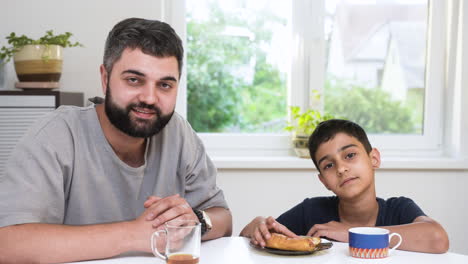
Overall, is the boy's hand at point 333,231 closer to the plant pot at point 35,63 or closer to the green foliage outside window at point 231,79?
the plant pot at point 35,63

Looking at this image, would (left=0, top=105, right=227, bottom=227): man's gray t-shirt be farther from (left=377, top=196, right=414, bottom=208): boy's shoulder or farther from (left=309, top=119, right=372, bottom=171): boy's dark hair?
(left=377, top=196, right=414, bottom=208): boy's shoulder

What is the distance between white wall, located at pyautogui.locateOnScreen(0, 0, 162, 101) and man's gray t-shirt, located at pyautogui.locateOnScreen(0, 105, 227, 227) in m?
1.14

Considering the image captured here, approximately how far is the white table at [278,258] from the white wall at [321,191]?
1.52 m

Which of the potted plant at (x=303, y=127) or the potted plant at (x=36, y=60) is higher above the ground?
the potted plant at (x=36, y=60)

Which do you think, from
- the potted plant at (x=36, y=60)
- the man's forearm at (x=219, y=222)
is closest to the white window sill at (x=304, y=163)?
the potted plant at (x=36, y=60)

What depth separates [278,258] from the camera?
4.46 ft

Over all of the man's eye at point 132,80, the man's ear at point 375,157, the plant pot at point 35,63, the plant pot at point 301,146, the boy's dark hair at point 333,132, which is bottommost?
the plant pot at point 301,146

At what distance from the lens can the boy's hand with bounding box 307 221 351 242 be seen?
1542 millimetres

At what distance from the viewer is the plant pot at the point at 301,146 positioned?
3.04m

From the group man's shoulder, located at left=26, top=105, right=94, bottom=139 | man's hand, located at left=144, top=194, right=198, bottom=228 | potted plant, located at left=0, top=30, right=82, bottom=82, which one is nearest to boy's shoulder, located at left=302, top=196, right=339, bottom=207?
man's hand, located at left=144, top=194, right=198, bottom=228

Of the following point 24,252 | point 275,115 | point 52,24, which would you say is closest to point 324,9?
point 275,115

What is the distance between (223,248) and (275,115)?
6.15ft

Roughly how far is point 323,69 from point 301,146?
0.46 m

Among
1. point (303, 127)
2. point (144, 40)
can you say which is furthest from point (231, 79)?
point (144, 40)
